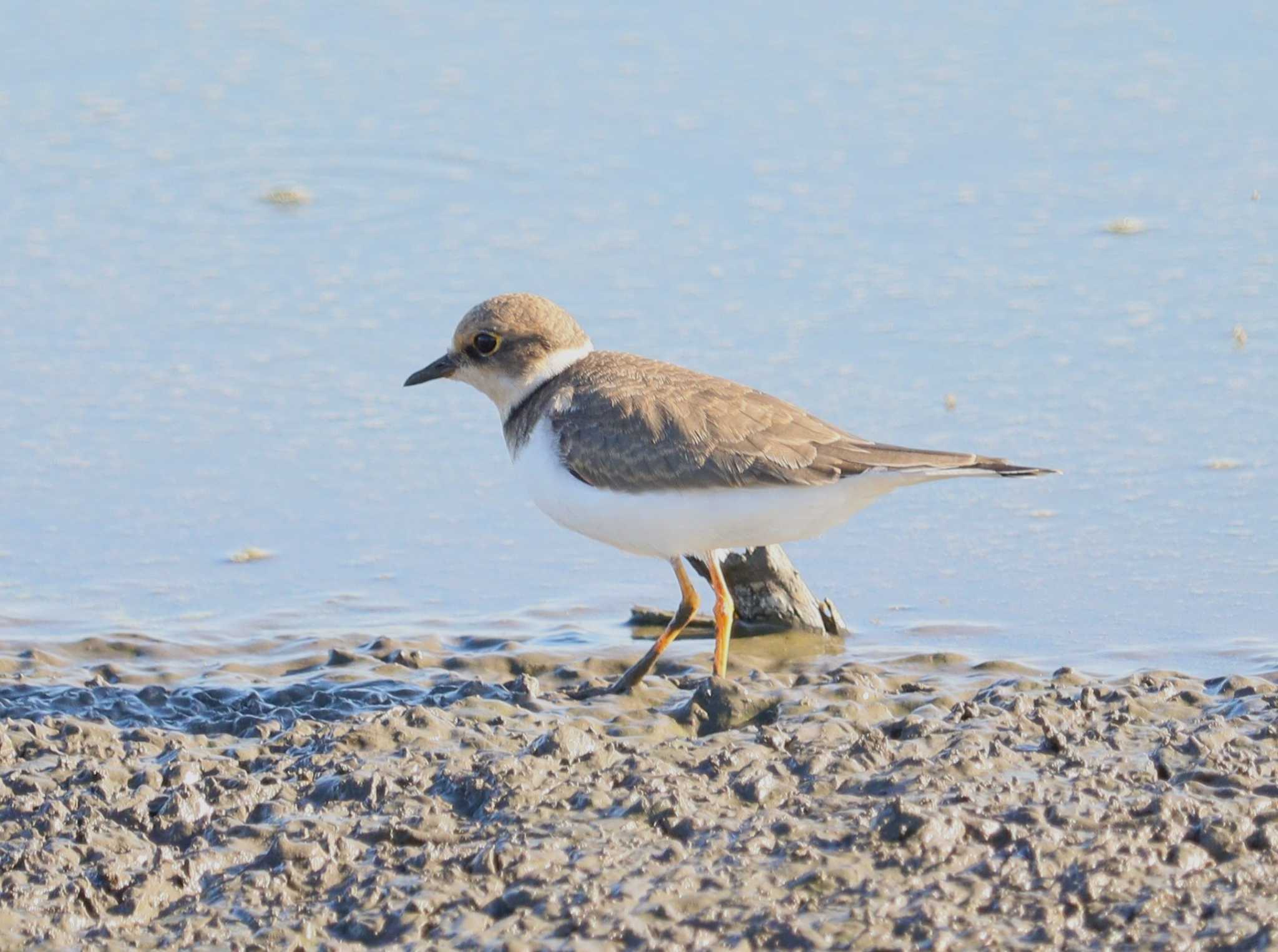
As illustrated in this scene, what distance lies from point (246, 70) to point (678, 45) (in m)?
2.85

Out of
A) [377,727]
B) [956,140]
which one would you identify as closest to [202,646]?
[377,727]

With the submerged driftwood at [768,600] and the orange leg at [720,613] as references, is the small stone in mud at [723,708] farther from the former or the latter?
the submerged driftwood at [768,600]

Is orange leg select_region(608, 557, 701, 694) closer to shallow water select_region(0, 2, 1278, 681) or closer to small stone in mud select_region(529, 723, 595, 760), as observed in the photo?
shallow water select_region(0, 2, 1278, 681)

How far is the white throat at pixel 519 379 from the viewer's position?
6.27m

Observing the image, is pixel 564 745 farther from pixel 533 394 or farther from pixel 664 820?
pixel 533 394

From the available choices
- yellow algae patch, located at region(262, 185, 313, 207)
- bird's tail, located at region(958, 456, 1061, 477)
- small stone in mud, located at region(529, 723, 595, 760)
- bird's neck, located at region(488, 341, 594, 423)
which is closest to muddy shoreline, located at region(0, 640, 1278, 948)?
small stone in mud, located at region(529, 723, 595, 760)

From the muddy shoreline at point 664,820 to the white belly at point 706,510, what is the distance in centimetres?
52

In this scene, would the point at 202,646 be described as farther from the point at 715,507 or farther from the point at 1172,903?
the point at 1172,903

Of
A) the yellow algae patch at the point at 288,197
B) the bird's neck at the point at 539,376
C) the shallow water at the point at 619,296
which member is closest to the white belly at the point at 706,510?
the bird's neck at the point at 539,376

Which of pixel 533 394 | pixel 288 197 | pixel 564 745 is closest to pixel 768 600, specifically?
pixel 533 394

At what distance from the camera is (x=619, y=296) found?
866 cm

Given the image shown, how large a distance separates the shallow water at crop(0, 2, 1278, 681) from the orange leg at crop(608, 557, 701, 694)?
46cm

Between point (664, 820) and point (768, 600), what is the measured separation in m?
2.22

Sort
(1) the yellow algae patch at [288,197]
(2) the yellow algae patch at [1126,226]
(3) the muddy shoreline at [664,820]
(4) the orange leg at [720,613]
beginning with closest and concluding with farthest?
(3) the muddy shoreline at [664,820] → (4) the orange leg at [720,613] → (2) the yellow algae patch at [1126,226] → (1) the yellow algae patch at [288,197]
